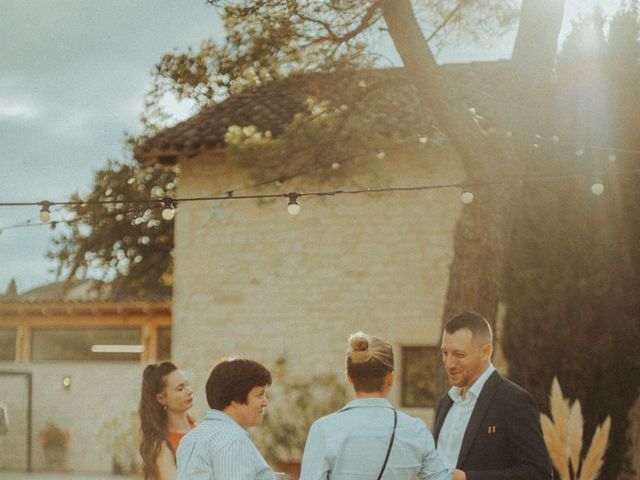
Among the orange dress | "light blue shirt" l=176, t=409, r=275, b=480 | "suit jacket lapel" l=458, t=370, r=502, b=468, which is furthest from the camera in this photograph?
the orange dress

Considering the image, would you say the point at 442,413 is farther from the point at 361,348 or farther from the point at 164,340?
the point at 164,340

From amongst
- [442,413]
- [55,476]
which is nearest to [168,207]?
[442,413]

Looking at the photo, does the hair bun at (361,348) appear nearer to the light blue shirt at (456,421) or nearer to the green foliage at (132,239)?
the light blue shirt at (456,421)

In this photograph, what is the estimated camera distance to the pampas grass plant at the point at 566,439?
32.1 feet

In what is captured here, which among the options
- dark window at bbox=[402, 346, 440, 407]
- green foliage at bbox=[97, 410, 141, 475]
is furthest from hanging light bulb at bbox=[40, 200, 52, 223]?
green foliage at bbox=[97, 410, 141, 475]

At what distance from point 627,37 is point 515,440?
852 cm

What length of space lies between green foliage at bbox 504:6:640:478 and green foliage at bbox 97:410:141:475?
255 inches

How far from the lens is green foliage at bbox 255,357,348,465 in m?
13.2

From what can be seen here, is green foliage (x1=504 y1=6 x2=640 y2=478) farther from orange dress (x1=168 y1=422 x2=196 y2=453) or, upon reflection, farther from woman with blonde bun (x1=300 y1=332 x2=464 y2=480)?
woman with blonde bun (x1=300 y1=332 x2=464 y2=480)

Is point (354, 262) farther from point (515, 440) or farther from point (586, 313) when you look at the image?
point (515, 440)

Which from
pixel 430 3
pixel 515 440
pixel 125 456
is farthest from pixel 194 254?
pixel 515 440

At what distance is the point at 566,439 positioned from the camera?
991 cm

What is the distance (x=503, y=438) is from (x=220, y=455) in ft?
4.11

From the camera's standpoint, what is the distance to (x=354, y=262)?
1394 cm
